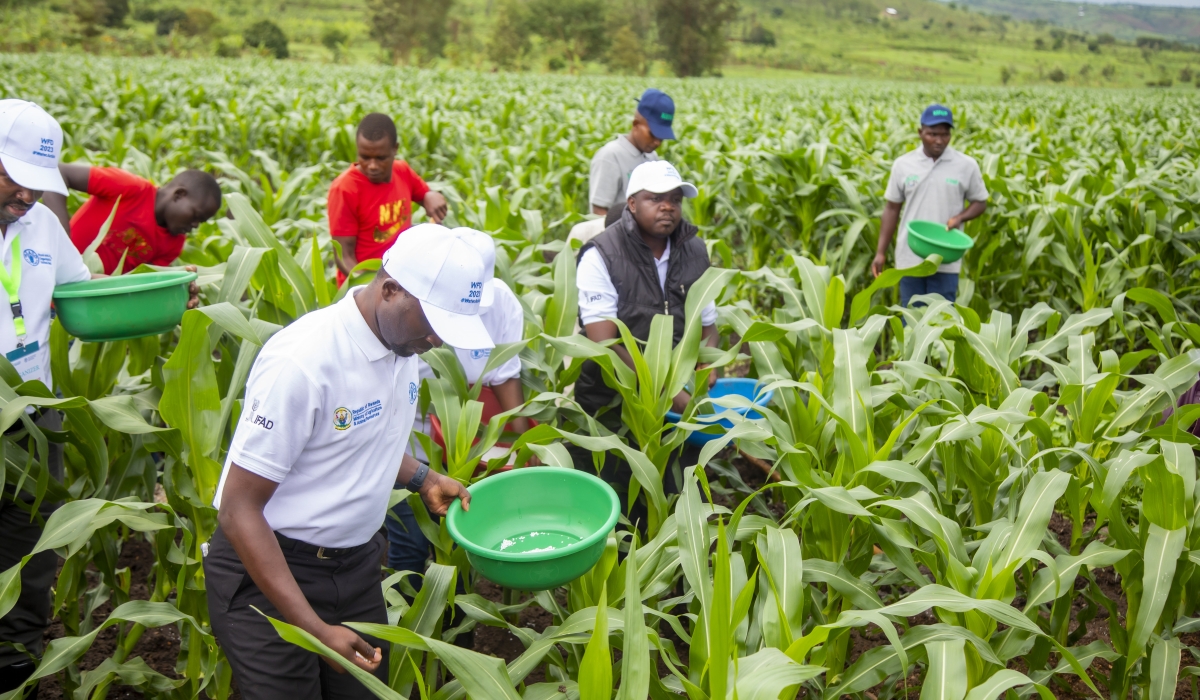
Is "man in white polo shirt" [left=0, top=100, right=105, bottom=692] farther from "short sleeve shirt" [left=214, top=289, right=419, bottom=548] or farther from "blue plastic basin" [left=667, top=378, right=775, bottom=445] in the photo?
"blue plastic basin" [left=667, top=378, right=775, bottom=445]

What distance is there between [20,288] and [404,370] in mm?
1191

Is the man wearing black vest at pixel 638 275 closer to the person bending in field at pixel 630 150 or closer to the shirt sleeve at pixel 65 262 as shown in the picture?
the person bending in field at pixel 630 150

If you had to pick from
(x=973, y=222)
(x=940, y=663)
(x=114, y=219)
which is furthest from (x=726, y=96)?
(x=940, y=663)

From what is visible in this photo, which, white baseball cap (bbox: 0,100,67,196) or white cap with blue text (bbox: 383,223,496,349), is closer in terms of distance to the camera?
white cap with blue text (bbox: 383,223,496,349)

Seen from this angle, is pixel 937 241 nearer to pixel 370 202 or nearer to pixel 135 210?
pixel 370 202

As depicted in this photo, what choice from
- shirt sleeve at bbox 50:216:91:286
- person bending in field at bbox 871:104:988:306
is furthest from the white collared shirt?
person bending in field at bbox 871:104:988:306

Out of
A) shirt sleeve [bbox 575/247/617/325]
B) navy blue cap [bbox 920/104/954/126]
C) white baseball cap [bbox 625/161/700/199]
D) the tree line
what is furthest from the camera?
the tree line

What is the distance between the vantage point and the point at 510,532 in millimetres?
2152

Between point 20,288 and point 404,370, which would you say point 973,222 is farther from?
point 20,288

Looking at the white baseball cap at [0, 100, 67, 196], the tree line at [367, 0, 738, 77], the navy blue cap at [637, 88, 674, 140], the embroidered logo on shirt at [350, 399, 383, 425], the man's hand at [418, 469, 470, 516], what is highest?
the tree line at [367, 0, 738, 77]

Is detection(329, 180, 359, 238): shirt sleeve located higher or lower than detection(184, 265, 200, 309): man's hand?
higher

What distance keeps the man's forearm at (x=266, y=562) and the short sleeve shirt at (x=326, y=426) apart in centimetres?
9

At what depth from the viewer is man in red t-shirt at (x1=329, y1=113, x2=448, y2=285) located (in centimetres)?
372

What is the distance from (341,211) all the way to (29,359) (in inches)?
66.2
